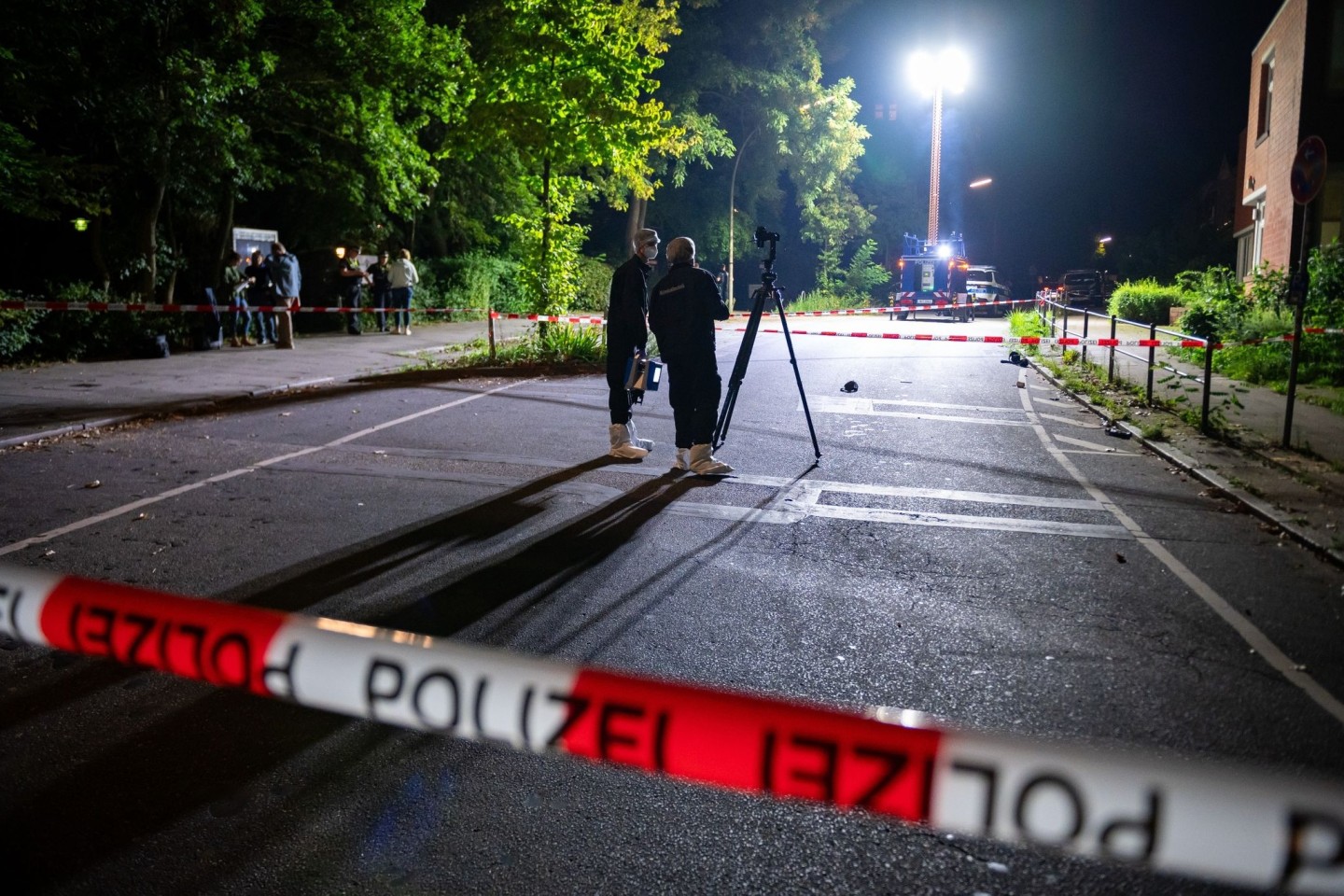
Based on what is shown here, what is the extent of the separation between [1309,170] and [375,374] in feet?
40.0

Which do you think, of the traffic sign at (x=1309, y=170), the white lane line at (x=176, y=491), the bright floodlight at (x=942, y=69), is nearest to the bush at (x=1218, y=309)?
the traffic sign at (x=1309, y=170)

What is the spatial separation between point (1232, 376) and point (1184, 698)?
1353 cm

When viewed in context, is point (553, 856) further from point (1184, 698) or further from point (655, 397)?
point (655, 397)

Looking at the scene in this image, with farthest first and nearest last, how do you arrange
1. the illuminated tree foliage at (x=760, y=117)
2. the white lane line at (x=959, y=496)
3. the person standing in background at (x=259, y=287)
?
the illuminated tree foliage at (x=760, y=117) < the person standing in background at (x=259, y=287) < the white lane line at (x=959, y=496)

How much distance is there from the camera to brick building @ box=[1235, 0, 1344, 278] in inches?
878

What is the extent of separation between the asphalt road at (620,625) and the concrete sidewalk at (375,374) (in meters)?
0.42

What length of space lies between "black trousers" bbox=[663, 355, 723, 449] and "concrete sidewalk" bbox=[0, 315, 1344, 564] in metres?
4.04

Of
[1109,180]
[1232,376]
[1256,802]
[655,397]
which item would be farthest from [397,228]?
[1109,180]

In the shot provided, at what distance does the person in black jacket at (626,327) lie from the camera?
9.19 meters

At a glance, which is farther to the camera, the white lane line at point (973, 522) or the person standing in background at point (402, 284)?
the person standing in background at point (402, 284)

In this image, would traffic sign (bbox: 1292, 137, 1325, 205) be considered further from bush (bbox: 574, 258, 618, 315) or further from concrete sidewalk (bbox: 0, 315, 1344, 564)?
bush (bbox: 574, 258, 618, 315)

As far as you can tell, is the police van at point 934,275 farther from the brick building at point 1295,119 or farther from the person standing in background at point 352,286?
the person standing in background at point 352,286

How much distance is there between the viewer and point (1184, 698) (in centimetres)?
423

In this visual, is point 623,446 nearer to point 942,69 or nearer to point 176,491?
point 176,491
